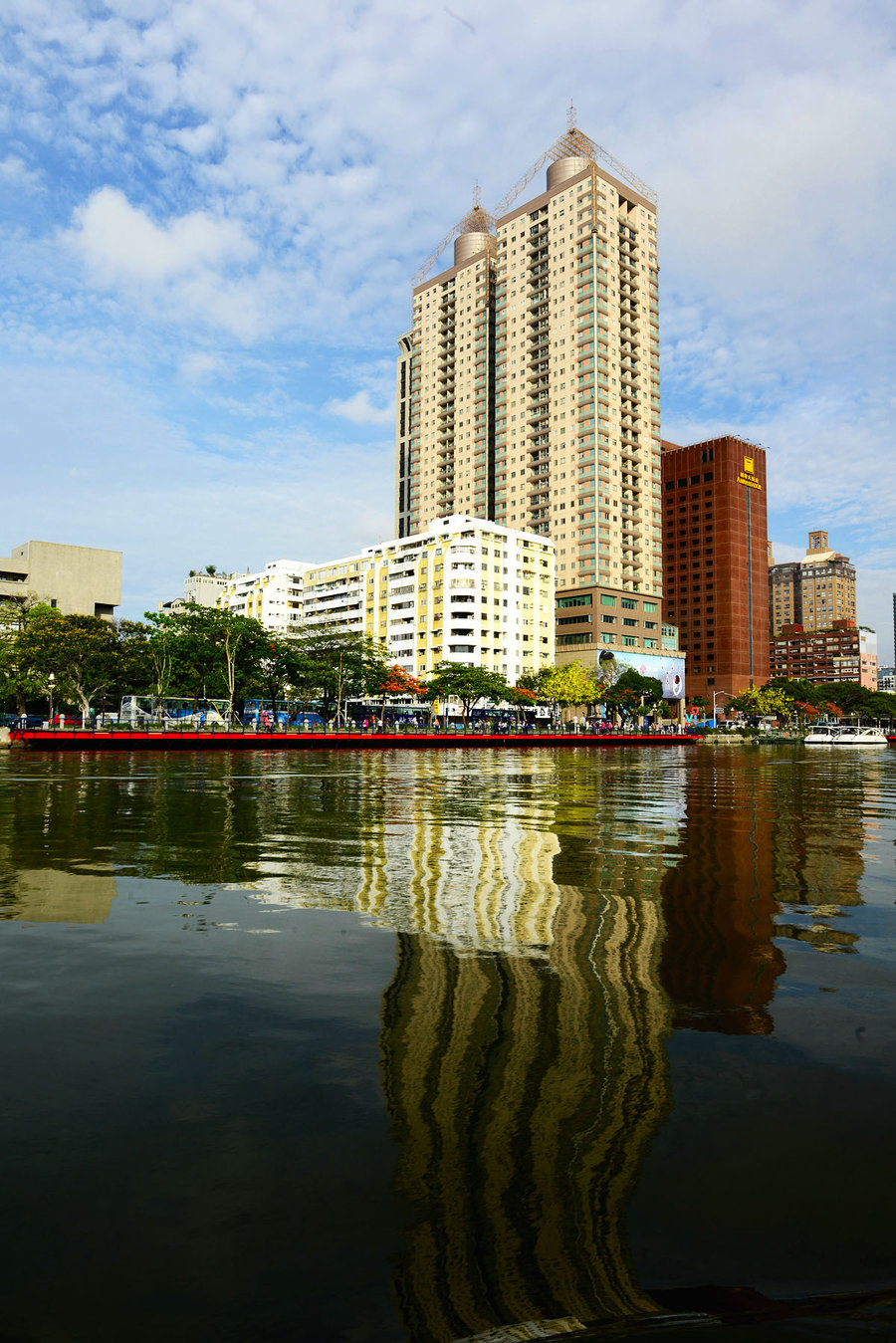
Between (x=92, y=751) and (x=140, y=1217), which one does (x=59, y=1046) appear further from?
(x=92, y=751)

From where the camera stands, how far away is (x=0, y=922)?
662cm

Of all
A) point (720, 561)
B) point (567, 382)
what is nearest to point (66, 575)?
point (567, 382)

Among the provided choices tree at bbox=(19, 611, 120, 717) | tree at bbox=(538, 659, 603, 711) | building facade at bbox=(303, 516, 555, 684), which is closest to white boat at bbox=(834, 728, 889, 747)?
tree at bbox=(538, 659, 603, 711)

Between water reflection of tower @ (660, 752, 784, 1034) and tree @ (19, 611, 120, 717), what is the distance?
65.8 m

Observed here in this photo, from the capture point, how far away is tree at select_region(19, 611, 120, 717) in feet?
226

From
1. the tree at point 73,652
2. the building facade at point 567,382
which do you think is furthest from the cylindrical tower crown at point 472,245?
the tree at point 73,652

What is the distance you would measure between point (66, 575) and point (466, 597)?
63.5 meters

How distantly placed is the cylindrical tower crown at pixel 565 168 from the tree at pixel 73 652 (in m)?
119

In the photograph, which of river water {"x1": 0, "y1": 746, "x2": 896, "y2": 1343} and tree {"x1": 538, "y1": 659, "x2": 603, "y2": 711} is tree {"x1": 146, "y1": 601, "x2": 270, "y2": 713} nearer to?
tree {"x1": 538, "y1": 659, "x2": 603, "y2": 711}

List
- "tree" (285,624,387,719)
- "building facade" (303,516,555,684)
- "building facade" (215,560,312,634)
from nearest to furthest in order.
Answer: "tree" (285,624,387,719) < "building facade" (303,516,555,684) < "building facade" (215,560,312,634)

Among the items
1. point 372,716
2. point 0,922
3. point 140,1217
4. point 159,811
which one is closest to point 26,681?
point 372,716

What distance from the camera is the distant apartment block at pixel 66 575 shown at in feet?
421

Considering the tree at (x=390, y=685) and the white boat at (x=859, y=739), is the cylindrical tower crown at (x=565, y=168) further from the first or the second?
the white boat at (x=859, y=739)

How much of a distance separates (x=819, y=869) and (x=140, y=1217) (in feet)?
30.2
